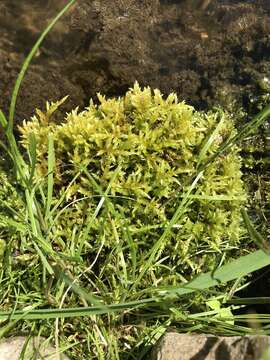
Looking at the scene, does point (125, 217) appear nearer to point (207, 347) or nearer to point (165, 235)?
point (165, 235)

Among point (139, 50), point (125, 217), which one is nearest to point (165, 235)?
point (125, 217)

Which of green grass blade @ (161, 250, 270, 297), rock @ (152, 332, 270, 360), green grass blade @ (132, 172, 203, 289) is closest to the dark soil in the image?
green grass blade @ (132, 172, 203, 289)

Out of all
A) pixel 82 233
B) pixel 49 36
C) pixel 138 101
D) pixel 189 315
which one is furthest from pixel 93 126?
pixel 189 315

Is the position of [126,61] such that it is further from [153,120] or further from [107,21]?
[153,120]

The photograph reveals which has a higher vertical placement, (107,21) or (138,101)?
(107,21)

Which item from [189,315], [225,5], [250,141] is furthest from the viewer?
[225,5]

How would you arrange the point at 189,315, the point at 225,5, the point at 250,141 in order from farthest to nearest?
the point at 225,5 → the point at 250,141 → the point at 189,315

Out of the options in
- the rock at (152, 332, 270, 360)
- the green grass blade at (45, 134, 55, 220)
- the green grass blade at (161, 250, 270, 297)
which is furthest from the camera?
the green grass blade at (45, 134, 55, 220)

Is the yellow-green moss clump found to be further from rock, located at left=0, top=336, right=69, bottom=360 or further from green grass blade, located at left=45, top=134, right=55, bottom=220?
rock, located at left=0, top=336, right=69, bottom=360
